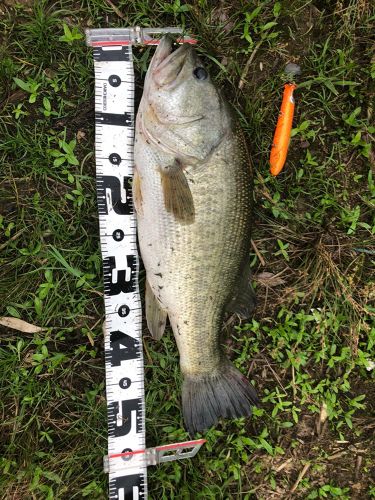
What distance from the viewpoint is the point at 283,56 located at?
2.94 m

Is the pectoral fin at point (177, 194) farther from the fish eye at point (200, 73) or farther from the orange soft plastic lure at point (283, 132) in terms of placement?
the orange soft plastic lure at point (283, 132)

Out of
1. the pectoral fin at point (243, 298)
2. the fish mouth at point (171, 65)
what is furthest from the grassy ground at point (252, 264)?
the fish mouth at point (171, 65)

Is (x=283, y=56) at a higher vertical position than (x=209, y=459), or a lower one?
higher

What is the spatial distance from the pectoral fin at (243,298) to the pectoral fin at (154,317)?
0.45 metres

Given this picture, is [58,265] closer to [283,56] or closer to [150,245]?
[150,245]

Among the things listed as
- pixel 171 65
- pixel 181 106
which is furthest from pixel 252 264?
pixel 171 65

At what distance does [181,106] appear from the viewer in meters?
2.31

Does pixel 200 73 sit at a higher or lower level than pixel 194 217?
higher

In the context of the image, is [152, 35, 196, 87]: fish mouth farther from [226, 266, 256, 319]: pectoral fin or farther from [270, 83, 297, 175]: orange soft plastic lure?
[226, 266, 256, 319]: pectoral fin

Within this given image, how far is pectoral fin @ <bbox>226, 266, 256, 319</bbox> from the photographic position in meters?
2.62

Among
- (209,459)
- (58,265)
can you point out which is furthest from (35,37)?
(209,459)

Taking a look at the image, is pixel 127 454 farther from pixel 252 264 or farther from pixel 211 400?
pixel 252 264

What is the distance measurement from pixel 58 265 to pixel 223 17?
211 cm

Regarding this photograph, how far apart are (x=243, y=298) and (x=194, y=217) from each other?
670mm
